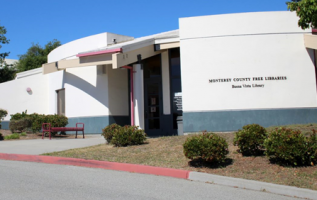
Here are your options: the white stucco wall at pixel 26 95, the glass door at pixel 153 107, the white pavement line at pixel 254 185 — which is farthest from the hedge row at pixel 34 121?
the white pavement line at pixel 254 185

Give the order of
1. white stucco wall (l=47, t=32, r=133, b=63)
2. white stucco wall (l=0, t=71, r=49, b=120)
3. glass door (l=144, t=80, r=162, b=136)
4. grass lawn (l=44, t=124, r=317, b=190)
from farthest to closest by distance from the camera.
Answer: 1. white stucco wall (l=0, t=71, r=49, b=120)
2. white stucco wall (l=47, t=32, r=133, b=63)
3. glass door (l=144, t=80, r=162, b=136)
4. grass lawn (l=44, t=124, r=317, b=190)

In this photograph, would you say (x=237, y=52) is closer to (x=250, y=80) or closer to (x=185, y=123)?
(x=250, y=80)

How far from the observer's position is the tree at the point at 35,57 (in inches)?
1738

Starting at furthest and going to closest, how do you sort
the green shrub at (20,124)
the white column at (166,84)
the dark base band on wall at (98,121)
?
1. the green shrub at (20,124)
2. the dark base band on wall at (98,121)
3. the white column at (166,84)

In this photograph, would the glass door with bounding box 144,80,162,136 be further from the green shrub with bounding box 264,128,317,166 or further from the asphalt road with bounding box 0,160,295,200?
the green shrub with bounding box 264,128,317,166

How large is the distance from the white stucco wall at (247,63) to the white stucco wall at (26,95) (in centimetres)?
1152

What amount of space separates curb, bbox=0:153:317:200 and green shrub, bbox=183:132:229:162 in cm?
59

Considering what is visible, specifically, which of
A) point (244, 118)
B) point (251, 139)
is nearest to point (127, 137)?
point (251, 139)

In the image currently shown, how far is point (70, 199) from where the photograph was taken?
6.13 m

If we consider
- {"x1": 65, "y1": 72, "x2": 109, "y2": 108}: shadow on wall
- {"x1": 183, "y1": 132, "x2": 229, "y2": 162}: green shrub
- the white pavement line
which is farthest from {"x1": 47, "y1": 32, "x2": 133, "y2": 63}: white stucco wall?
the white pavement line

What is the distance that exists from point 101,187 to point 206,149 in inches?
114

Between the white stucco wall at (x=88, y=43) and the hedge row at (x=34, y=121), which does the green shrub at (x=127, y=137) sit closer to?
the hedge row at (x=34, y=121)

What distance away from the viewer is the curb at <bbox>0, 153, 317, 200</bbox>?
698 cm

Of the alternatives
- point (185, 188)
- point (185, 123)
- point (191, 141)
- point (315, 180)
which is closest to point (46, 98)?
point (185, 123)
